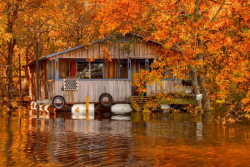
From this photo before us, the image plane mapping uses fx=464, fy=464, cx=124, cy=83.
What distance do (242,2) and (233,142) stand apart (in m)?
15.0

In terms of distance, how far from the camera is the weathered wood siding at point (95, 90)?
35.2 meters

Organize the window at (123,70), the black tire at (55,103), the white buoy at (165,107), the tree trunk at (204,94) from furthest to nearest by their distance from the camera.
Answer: the window at (123,70) → the white buoy at (165,107) → the black tire at (55,103) → the tree trunk at (204,94)

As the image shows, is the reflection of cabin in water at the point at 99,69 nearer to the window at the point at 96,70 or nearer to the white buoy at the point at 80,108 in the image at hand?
the window at the point at 96,70

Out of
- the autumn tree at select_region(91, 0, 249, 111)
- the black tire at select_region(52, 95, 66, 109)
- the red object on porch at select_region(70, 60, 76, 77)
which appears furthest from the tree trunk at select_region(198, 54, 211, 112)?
the black tire at select_region(52, 95, 66, 109)

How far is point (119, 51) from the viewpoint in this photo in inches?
1420

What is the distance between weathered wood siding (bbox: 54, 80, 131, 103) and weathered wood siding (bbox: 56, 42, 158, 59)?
2.03m

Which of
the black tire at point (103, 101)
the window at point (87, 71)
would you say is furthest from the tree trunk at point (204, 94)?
the window at point (87, 71)

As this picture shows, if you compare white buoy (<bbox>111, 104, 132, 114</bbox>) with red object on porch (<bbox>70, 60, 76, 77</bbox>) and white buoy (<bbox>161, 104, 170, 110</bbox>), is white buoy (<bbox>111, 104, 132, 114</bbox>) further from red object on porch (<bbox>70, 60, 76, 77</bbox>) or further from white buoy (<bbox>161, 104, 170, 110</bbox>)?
red object on porch (<bbox>70, 60, 76, 77</bbox>)

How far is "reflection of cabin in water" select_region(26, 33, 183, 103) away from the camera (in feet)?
115

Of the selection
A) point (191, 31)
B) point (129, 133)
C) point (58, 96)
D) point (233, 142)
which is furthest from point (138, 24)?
point (233, 142)

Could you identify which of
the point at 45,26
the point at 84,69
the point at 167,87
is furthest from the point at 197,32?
the point at 45,26

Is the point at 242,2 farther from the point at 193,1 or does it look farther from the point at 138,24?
the point at 138,24

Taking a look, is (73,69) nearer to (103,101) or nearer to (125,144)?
(103,101)

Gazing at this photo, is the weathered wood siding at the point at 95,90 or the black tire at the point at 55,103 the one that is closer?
the black tire at the point at 55,103
